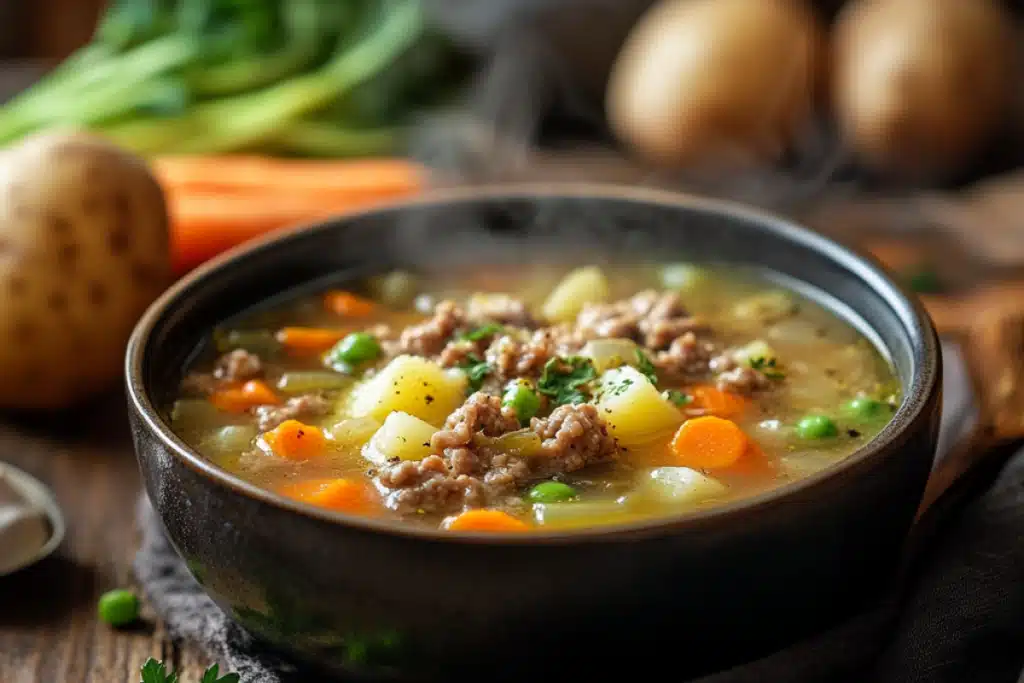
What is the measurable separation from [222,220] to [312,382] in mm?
2127

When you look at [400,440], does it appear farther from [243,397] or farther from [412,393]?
[243,397]

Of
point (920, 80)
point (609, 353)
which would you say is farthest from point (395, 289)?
point (920, 80)

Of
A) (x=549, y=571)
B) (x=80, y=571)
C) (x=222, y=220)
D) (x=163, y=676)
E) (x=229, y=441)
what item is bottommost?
(x=80, y=571)

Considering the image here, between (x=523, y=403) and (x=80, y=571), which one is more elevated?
(x=523, y=403)

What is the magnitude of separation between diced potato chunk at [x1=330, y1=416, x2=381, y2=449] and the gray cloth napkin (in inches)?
20.9

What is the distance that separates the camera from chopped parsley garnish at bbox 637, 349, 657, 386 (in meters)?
3.54

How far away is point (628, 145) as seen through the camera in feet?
22.7

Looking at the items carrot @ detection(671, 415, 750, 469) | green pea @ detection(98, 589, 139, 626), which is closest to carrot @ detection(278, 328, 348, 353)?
green pea @ detection(98, 589, 139, 626)

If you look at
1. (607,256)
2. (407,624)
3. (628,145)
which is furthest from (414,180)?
(407,624)

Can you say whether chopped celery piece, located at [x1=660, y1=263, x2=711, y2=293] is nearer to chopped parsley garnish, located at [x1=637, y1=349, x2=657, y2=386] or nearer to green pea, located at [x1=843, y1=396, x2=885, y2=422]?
chopped parsley garnish, located at [x1=637, y1=349, x2=657, y2=386]

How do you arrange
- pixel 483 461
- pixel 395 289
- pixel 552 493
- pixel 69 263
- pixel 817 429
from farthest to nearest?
pixel 69 263 < pixel 395 289 < pixel 817 429 < pixel 483 461 < pixel 552 493

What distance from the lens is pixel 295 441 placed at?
333cm

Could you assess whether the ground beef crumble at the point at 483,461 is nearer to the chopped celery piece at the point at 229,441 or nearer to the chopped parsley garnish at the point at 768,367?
the chopped celery piece at the point at 229,441

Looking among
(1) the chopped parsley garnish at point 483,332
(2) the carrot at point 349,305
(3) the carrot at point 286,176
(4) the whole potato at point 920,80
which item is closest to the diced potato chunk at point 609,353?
(1) the chopped parsley garnish at point 483,332
